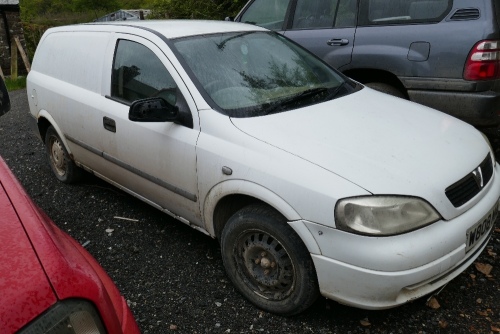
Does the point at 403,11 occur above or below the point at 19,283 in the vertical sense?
above

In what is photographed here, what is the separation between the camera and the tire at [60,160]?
434 centimetres

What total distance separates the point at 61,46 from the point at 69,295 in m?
3.39

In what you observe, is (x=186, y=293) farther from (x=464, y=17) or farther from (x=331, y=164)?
(x=464, y=17)

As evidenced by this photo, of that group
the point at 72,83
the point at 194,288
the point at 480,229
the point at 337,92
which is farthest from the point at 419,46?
the point at 72,83

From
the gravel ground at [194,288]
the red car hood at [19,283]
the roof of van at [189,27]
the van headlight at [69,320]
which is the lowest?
the gravel ground at [194,288]

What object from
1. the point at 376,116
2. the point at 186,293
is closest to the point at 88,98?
the point at 186,293

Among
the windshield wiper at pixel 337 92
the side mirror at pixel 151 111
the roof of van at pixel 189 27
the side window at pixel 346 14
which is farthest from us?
the side window at pixel 346 14

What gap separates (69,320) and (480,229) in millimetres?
2093

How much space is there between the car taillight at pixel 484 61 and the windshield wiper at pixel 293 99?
1.59 metres

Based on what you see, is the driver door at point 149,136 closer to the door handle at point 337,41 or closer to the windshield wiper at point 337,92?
the windshield wiper at point 337,92

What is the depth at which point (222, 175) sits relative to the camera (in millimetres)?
2576

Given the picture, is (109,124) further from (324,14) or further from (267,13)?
(267,13)

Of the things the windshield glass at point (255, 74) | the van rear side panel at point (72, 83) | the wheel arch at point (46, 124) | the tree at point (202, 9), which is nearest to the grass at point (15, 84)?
the tree at point (202, 9)

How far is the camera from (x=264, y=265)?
2562 millimetres
